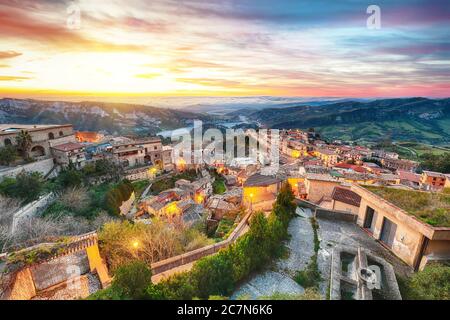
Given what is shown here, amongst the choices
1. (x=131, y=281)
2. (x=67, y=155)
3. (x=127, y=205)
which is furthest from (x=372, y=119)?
(x=131, y=281)

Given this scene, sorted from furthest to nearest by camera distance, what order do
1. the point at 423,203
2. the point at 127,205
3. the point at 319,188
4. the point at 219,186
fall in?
1. the point at 219,186
2. the point at 127,205
3. the point at 319,188
4. the point at 423,203

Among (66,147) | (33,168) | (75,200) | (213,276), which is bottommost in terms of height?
(75,200)

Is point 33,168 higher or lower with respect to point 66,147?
lower

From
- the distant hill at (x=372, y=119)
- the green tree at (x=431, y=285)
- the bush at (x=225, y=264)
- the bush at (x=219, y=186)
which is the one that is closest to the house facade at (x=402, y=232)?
the green tree at (x=431, y=285)

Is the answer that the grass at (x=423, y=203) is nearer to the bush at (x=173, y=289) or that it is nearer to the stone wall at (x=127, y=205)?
the bush at (x=173, y=289)

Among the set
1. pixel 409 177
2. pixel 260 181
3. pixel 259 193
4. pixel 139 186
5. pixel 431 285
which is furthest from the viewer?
pixel 409 177

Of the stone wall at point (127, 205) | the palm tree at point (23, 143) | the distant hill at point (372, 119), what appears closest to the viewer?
the stone wall at point (127, 205)

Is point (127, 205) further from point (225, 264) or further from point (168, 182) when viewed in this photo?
point (225, 264)

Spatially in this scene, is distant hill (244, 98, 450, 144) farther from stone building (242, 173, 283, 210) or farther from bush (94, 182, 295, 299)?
bush (94, 182, 295, 299)
